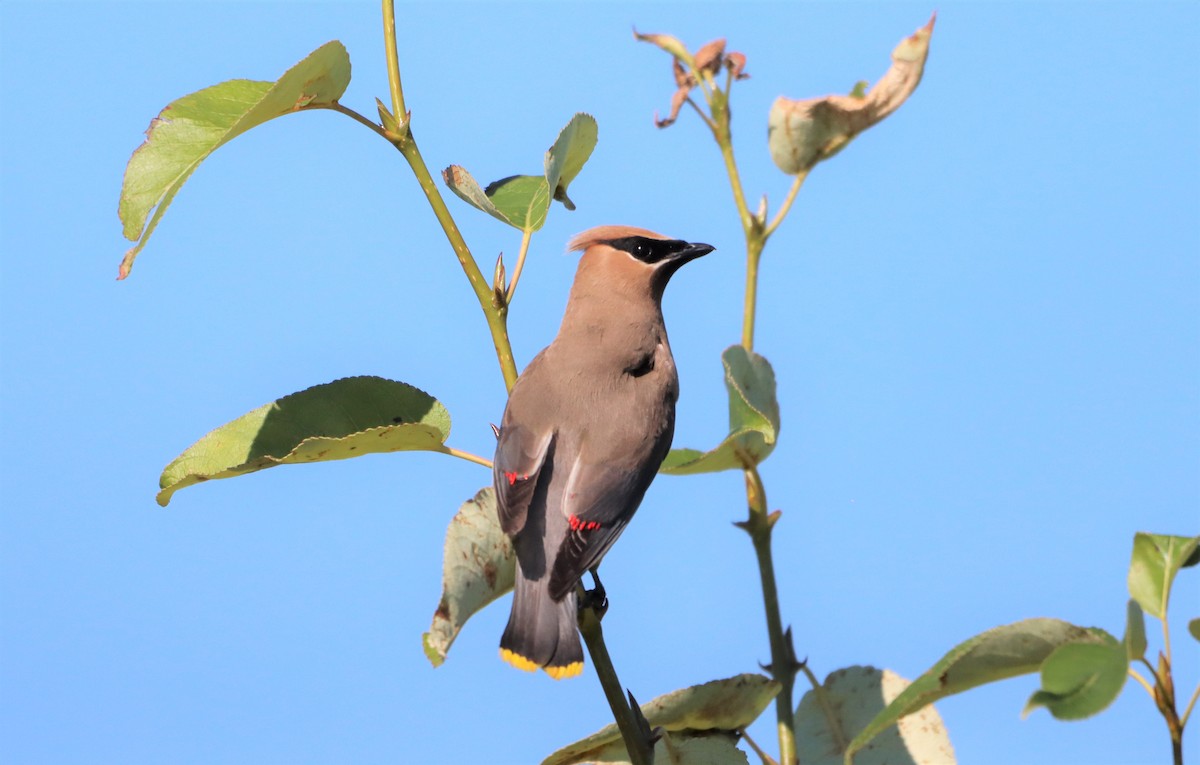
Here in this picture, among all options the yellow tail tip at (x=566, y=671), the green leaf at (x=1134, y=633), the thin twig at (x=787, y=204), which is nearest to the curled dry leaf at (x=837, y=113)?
the thin twig at (x=787, y=204)

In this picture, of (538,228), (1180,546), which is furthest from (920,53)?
(1180,546)

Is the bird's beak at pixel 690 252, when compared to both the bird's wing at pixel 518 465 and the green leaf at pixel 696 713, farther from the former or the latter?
the green leaf at pixel 696 713

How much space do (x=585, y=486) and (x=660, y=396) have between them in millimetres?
327

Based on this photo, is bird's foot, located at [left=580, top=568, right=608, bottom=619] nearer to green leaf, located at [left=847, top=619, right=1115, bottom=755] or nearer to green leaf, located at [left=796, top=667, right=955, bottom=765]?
green leaf, located at [left=796, top=667, right=955, bottom=765]

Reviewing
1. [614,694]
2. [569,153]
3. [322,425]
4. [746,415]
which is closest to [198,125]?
[322,425]

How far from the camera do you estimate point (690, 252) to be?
10.1 feet

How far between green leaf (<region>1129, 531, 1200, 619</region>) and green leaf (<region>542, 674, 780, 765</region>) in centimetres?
58

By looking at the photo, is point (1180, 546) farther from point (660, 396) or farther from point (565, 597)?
point (660, 396)

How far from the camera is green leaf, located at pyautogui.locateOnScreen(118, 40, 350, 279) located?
5.75 ft

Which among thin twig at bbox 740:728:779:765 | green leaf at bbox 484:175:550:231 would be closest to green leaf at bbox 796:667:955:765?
thin twig at bbox 740:728:779:765

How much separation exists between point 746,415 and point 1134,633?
540 millimetres

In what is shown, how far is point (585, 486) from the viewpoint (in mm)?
2492

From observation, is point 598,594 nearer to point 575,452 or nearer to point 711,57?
point 575,452

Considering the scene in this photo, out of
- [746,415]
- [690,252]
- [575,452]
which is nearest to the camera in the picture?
[746,415]
